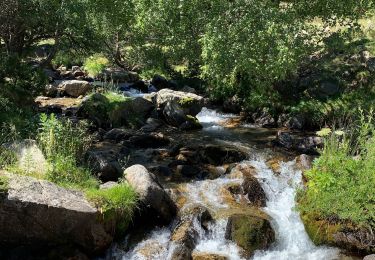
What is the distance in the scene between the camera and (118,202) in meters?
10.1

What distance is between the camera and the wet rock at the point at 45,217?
8906 millimetres

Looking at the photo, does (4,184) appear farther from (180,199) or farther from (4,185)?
(180,199)

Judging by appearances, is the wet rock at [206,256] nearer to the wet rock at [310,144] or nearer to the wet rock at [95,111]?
the wet rock at [310,144]

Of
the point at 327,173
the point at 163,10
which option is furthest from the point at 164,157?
the point at 163,10

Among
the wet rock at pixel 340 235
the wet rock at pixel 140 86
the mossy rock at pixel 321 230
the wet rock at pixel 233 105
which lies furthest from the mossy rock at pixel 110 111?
the wet rock at pixel 340 235

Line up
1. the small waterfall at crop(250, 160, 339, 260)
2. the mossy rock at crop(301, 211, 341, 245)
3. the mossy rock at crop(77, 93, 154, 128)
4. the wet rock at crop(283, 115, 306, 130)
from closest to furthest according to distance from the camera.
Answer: the small waterfall at crop(250, 160, 339, 260) < the mossy rock at crop(301, 211, 341, 245) < the mossy rock at crop(77, 93, 154, 128) < the wet rock at crop(283, 115, 306, 130)

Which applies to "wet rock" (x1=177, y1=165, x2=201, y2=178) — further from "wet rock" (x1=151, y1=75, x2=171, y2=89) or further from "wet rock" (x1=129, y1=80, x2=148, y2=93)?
"wet rock" (x1=151, y1=75, x2=171, y2=89)

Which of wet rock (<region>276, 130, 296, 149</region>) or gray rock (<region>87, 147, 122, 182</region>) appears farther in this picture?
wet rock (<region>276, 130, 296, 149</region>)

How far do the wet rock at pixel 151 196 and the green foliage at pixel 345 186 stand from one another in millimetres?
3611

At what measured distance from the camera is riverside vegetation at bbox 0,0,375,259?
1049 centimetres

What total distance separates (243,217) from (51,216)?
5.03 meters

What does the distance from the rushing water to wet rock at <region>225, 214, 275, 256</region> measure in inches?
5.9

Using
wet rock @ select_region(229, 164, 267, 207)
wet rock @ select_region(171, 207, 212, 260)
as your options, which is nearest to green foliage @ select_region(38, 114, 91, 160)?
wet rock @ select_region(171, 207, 212, 260)

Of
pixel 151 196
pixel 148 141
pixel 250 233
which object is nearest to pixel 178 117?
pixel 148 141
